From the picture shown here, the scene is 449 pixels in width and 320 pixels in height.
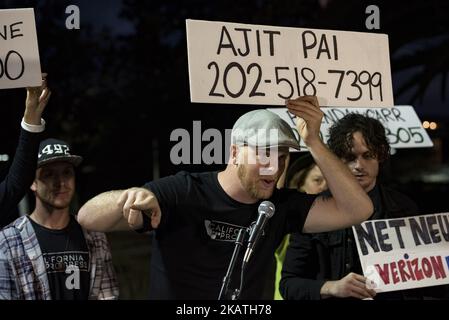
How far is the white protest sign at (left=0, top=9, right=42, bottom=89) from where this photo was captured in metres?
2.44

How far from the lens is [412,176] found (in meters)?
17.5

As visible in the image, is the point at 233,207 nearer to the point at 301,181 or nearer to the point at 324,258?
the point at 324,258

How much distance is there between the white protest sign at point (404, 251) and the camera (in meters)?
2.88

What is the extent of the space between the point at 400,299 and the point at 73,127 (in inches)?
A: 367

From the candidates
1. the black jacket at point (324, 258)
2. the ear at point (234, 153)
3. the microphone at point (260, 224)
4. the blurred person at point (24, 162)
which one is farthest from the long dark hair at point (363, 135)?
the blurred person at point (24, 162)

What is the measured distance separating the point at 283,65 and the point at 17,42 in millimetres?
972

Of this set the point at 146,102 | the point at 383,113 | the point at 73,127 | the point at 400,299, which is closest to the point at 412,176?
the point at 146,102

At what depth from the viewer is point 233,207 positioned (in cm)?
253

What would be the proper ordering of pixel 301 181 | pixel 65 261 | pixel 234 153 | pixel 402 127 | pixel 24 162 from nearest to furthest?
pixel 24 162
pixel 234 153
pixel 65 261
pixel 301 181
pixel 402 127

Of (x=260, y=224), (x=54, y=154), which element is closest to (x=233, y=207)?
(x=260, y=224)

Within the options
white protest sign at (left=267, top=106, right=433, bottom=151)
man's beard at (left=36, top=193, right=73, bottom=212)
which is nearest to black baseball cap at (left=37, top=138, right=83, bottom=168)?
man's beard at (left=36, top=193, right=73, bottom=212)

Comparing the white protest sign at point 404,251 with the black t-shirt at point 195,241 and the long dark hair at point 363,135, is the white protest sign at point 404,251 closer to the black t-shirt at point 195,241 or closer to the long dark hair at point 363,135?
the long dark hair at point 363,135
